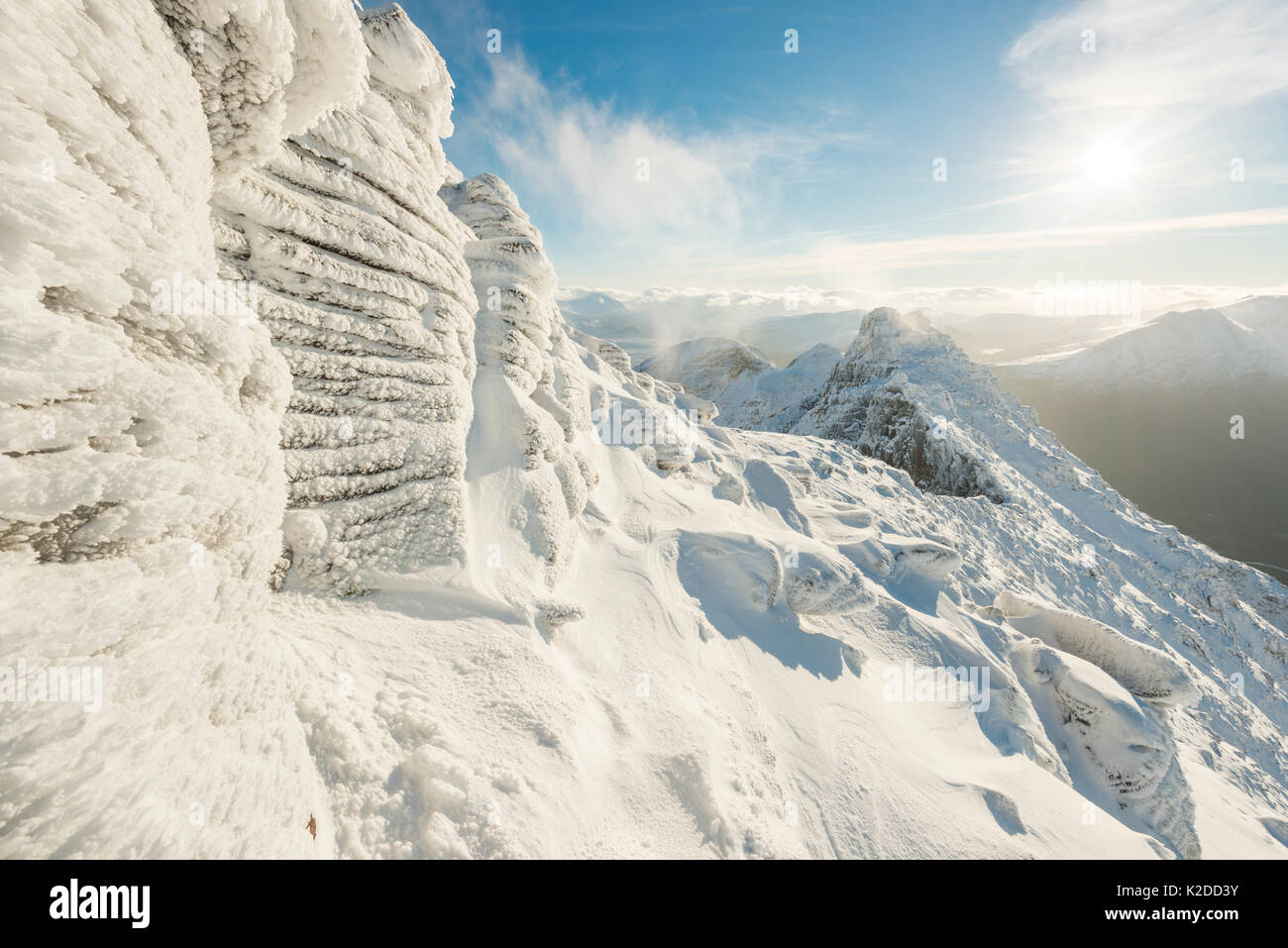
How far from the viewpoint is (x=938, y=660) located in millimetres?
9289

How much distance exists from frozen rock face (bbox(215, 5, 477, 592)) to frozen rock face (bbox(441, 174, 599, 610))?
68 centimetres

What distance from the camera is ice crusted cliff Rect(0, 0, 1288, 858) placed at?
2.00 metres

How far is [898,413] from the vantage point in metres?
30.7

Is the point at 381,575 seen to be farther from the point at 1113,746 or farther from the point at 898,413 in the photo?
the point at 898,413

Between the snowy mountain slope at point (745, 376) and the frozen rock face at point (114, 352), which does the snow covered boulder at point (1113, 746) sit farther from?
the snowy mountain slope at point (745, 376)

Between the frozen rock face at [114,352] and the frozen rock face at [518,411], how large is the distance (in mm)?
3182

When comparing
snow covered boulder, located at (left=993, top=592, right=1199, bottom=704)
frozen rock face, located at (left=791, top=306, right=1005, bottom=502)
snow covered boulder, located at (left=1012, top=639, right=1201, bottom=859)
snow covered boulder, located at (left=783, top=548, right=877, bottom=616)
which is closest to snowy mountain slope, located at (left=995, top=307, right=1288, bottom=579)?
frozen rock face, located at (left=791, top=306, right=1005, bottom=502)

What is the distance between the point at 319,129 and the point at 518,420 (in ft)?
12.4

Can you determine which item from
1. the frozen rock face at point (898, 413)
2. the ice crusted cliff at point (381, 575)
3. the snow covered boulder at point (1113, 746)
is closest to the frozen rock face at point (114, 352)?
the ice crusted cliff at point (381, 575)

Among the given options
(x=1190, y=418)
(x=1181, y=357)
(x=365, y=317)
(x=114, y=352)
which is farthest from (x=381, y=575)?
(x=1181, y=357)

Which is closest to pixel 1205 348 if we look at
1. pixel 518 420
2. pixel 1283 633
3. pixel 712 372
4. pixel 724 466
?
pixel 712 372

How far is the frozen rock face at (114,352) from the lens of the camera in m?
1.88

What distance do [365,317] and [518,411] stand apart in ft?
8.19

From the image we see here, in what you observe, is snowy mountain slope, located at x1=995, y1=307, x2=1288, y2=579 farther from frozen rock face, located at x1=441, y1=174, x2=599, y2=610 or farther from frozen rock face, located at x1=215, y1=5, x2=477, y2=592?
frozen rock face, located at x1=215, y1=5, x2=477, y2=592
